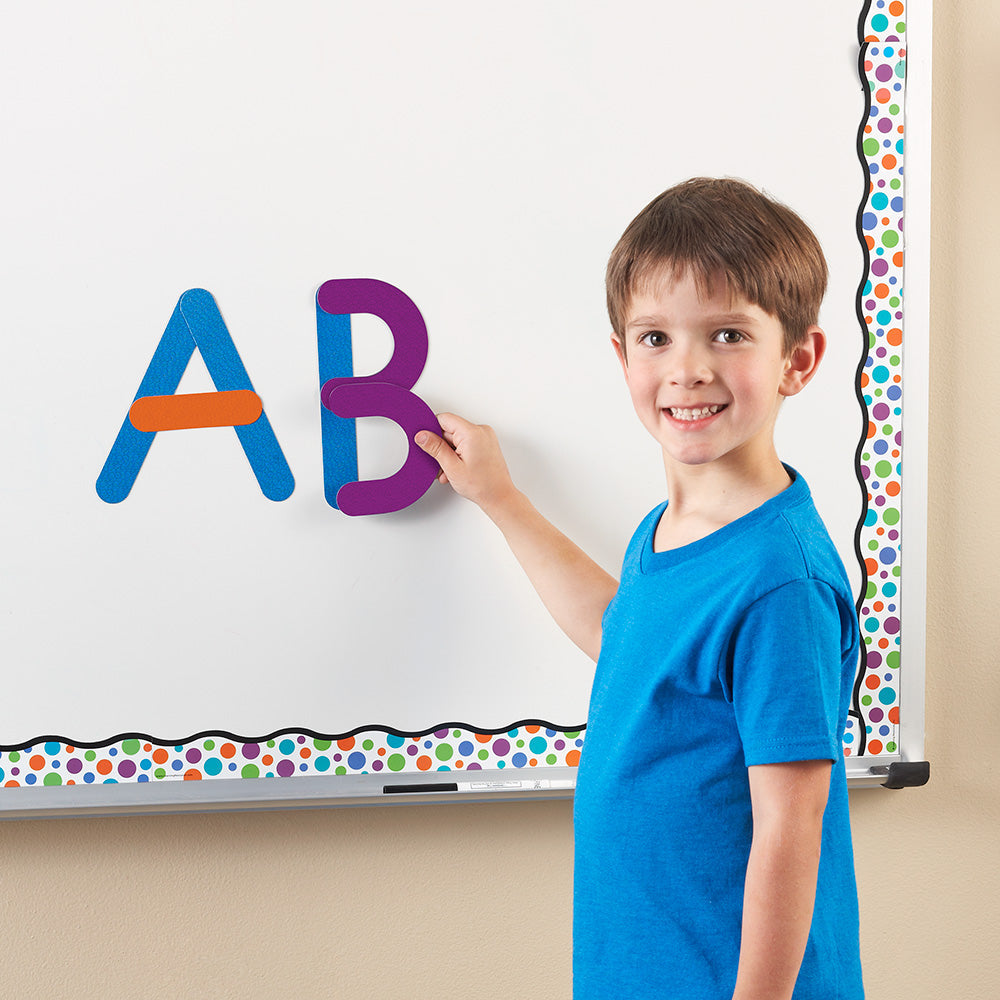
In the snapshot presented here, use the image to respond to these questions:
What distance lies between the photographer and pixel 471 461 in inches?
33.0

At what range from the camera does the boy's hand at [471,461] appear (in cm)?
84

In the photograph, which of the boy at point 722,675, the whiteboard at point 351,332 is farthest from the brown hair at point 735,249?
the whiteboard at point 351,332

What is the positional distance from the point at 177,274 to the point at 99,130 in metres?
0.15

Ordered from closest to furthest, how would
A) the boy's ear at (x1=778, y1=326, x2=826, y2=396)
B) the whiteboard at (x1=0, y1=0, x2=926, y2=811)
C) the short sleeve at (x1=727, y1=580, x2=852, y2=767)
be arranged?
the short sleeve at (x1=727, y1=580, x2=852, y2=767), the boy's ear at (x1=778, y1=326, x2=826, y2=396), the whiteboard at (x1=0, y1=0, x2=926, y2=811)

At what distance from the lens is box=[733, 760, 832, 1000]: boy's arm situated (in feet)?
1.75

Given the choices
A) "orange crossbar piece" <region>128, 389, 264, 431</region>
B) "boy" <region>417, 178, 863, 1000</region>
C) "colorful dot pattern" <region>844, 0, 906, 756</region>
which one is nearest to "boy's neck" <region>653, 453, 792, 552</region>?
"boy" <region>417, 178, 863, 1000</region>

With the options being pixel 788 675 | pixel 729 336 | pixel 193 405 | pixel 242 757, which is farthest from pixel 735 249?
pixel 242 757

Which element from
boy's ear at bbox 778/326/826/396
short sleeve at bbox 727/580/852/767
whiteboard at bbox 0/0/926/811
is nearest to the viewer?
short sleeve at bbox 727/580/852/767

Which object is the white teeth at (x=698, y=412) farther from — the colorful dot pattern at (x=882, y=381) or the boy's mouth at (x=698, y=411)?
the colorful dot pattern at (x=882, y=381)

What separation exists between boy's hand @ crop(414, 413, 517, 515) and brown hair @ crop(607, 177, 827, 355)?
25 cm

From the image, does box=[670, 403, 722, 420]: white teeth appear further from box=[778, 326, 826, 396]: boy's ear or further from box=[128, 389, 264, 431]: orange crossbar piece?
box=[128, 389, 264, 431]: orange crossbar piece

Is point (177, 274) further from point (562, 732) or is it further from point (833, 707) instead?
point (833, 707)

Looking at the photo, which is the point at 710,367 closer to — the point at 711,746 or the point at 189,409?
the point at 711,746

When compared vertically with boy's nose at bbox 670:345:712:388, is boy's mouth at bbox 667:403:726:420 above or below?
below
